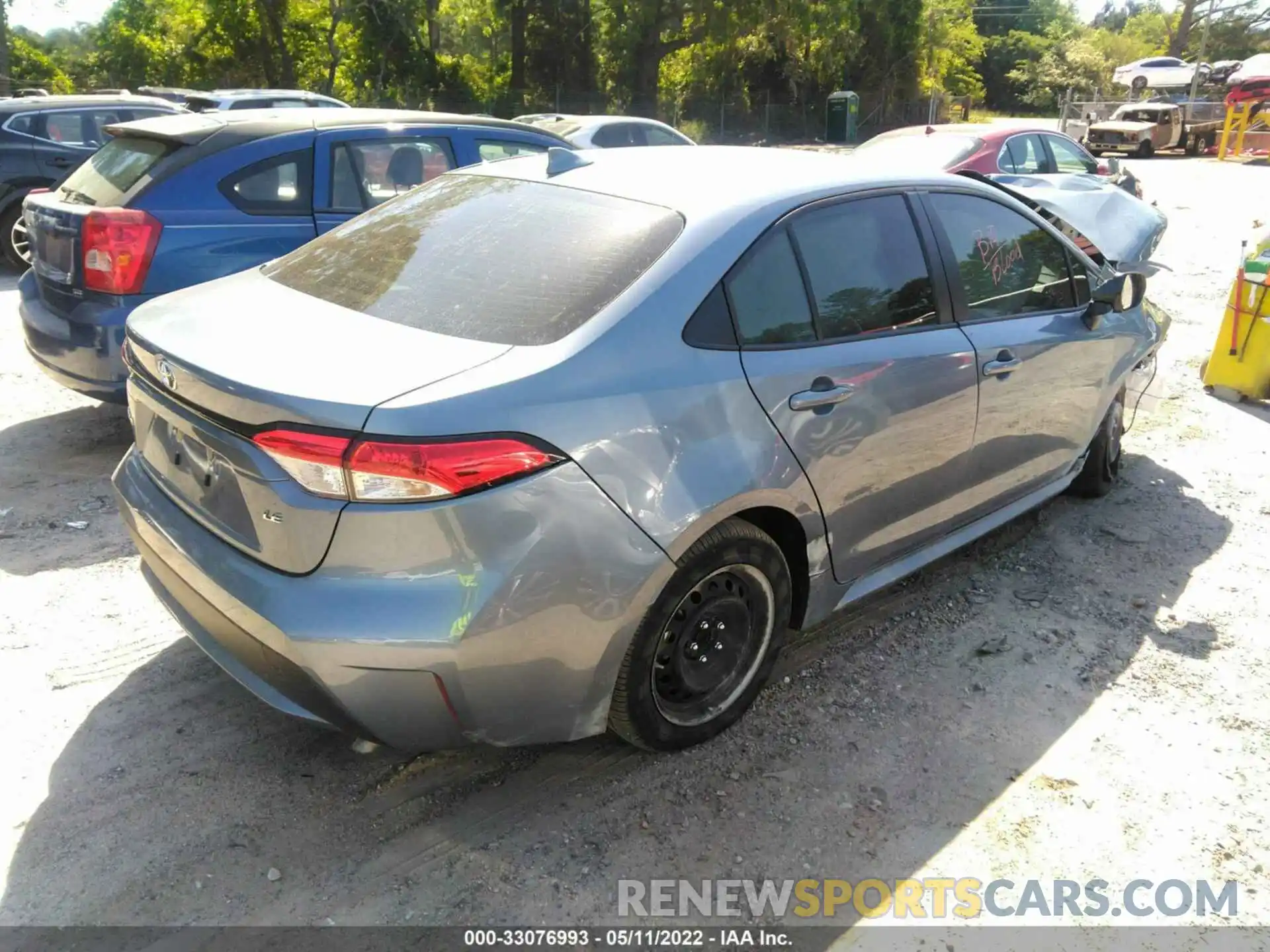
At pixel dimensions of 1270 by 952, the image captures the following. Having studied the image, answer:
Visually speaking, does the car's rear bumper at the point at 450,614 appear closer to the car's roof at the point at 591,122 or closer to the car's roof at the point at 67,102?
the car's roof at the point at 67,102

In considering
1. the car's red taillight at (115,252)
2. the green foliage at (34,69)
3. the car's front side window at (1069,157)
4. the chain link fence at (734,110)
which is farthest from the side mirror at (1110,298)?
the green foliage at (34,69)

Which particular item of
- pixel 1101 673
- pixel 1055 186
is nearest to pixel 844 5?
pixel 1055 186

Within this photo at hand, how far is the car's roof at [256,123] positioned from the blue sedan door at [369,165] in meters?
0.07

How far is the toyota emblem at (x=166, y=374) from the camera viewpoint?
2727 millimetres

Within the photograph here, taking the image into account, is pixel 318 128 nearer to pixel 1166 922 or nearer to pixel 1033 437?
pixel 1033 437

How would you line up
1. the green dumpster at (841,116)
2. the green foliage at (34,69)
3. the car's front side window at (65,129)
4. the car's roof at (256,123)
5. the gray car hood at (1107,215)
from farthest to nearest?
the green dumpster at (841,116), the green foliage at (34,69), the car's front side window at (65,129), the gray car hood at (1107,215), the car's roof at (256,123)

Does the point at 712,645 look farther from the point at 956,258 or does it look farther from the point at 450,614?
the point at 956,258

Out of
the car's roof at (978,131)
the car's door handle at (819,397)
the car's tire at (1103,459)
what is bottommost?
the car's tire at (1103,459)

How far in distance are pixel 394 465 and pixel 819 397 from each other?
1366 millimetres

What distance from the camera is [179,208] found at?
16.2ft

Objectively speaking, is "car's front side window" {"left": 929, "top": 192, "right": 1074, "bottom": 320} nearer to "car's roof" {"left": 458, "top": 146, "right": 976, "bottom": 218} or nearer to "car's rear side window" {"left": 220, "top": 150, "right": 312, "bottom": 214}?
"car's roof" {"left": 458, "top": 146, "right": 976, "bottom": 218}

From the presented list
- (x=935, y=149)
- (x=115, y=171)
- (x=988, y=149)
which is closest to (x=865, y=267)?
(x=115, y=171)


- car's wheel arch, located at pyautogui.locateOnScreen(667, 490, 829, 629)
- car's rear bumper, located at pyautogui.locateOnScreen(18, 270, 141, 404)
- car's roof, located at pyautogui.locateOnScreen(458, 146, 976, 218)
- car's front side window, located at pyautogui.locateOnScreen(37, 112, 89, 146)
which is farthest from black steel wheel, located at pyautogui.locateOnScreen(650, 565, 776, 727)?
car's front side window, located at pyautogui.locateOnScreen(37, 112, 89, 146)

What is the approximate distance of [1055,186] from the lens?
8.63m
